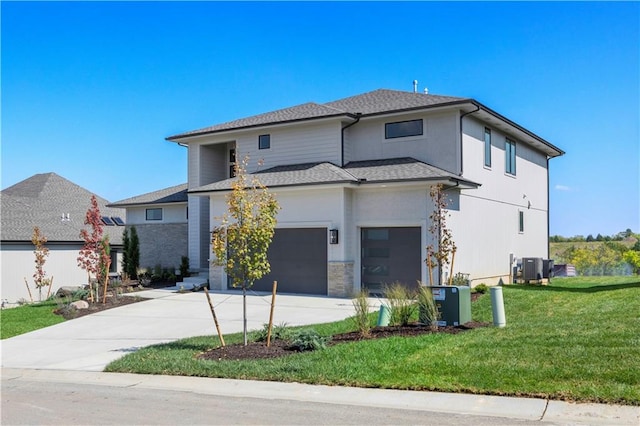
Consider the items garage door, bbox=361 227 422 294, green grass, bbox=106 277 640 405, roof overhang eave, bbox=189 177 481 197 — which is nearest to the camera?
green grass, bbox=106 277 640 405

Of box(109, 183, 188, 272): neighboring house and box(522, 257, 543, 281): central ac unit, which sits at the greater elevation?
box(109, 183, 188, 272): neighboring house

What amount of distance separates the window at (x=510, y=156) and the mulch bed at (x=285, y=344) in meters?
14.0

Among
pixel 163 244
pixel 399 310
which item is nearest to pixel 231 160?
pixel 163 244

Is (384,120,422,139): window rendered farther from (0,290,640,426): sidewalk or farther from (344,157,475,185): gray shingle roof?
(0,290,640,426): sidewalk

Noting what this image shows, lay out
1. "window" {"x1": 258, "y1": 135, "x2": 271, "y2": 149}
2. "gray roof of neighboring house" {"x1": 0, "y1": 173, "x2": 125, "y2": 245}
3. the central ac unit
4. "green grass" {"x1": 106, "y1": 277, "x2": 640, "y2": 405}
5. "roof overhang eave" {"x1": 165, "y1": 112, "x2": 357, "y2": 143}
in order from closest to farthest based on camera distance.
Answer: "green grass" {"x1": 106, "y1": 277, "x2": 640, "y2": 405}, "roof overhang eave" {"x1": 165, "y1": 112, "x2": 357, "y2": 143}, "window" {"x1": 258, "y1": 135, "x2": 271, "y2": 149}, the central ac unit, "gray roof of neighboring house" {"x1": 0, "y1": 173, "x2": 125, "y2": 245}

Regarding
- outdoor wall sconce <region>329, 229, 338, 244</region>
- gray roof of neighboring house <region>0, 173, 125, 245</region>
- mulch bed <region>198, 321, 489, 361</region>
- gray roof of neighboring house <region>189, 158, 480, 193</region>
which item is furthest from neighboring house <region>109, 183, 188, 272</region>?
mulch bed <region>198, 321, 489, 361</region>

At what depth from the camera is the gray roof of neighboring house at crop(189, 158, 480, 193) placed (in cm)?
1877

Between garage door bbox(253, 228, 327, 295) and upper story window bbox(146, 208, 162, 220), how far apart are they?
8888 millimetres

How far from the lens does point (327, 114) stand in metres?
21.6

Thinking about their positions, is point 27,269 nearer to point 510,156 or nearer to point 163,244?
point 163,244

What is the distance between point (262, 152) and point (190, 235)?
5.40 metres

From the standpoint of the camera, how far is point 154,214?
2872 centimetres

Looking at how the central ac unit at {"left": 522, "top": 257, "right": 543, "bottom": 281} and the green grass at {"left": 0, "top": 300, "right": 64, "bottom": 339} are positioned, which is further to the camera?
the central ac unit at {"left": 522, "top": 257, "right": 543, "bottom": 281}

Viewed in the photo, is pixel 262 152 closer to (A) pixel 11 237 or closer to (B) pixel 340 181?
(B) pixel 340 181
